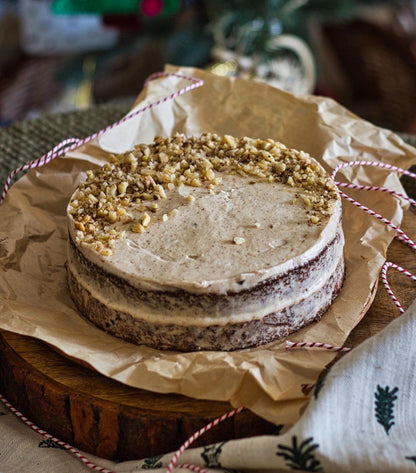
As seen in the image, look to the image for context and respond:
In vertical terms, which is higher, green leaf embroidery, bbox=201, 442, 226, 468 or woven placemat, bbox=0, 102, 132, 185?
green leaf embroidery, bbox=201, 442, 226, 468

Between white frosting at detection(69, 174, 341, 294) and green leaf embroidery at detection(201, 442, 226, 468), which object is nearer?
green leaf embroidery at detection(201, 442, 226, 468)

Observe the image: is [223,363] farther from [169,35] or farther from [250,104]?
[169,35]

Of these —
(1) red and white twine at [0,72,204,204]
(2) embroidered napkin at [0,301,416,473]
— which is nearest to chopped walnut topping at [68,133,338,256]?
(1) red and white twine at [0,72,204,204]

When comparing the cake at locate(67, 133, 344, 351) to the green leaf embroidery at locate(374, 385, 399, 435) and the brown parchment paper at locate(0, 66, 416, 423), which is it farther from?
the green leaf embroidery at locate(374, 385, 399, 435)

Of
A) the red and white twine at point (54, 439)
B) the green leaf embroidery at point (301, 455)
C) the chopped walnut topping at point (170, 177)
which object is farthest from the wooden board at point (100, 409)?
the chopped walnut topping at point (170, 177)

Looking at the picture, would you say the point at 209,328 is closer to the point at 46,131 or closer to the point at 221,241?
the point at 221,241

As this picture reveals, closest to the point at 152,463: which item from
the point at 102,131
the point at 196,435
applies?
the point at 196,435
